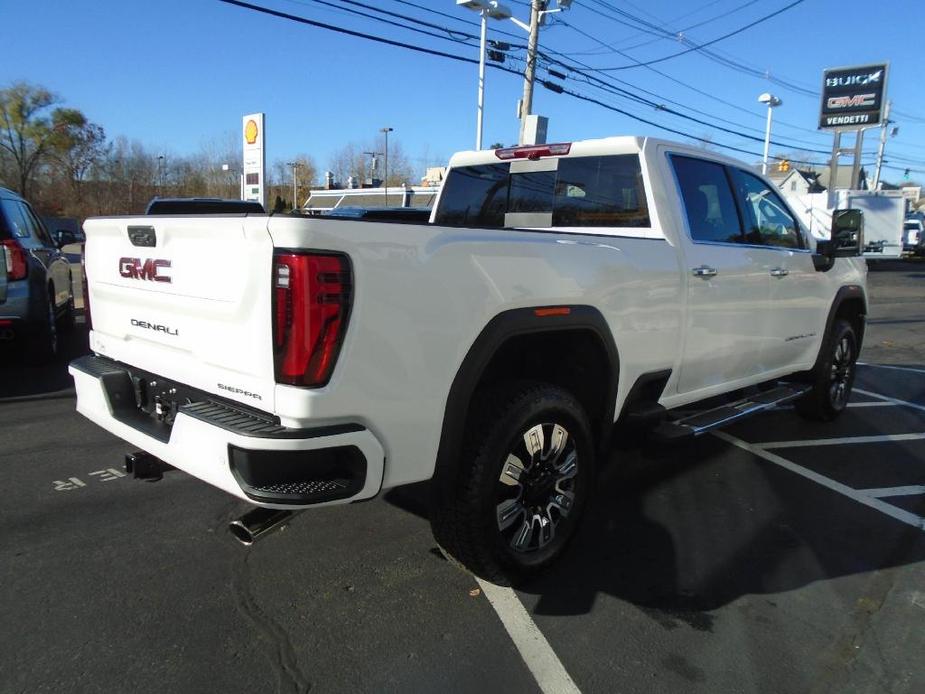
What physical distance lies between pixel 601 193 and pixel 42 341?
18.9 ft

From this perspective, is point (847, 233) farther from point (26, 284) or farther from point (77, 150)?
point (77, 150)

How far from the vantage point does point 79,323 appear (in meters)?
10.8

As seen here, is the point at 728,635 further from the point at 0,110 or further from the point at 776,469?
the point at 0,110

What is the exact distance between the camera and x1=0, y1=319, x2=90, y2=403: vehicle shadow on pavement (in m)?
6.32

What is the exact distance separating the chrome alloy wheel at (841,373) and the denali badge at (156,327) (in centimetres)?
526

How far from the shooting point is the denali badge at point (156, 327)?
9.12ft

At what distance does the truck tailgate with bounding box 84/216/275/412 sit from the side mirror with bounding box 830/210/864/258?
4.64 metres

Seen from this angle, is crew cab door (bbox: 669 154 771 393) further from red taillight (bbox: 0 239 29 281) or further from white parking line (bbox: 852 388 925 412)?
red taillight (bbox: 0 239 29 281)

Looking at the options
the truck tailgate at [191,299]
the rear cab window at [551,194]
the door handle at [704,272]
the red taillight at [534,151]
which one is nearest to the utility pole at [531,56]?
the rear cab window at [551,194]

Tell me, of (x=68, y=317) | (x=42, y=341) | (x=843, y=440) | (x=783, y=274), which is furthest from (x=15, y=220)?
(x=843, y=440)

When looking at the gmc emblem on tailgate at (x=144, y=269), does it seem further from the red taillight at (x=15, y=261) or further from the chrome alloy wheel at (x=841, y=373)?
the chrome alloy wheel at (x=841, y=373)

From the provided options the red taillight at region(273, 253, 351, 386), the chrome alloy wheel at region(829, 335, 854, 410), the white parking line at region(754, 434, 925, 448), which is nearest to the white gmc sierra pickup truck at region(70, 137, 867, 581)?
the red taillight at region(273, 253, 351, 386)

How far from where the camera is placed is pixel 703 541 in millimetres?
3686

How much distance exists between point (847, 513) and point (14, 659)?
429 centimetres
